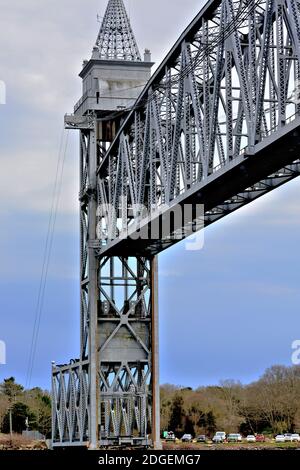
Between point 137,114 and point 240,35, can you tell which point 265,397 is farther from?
point 240,35

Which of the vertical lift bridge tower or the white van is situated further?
the white van

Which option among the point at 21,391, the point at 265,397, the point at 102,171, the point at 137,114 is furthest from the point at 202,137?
the point at 21,391

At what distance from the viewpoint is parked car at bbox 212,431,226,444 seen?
94700 millimetres

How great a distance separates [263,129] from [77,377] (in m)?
31.7

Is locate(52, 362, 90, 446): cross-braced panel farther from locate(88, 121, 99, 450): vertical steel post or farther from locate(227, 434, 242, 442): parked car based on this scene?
locate(227, 434, 242, 442): parked car

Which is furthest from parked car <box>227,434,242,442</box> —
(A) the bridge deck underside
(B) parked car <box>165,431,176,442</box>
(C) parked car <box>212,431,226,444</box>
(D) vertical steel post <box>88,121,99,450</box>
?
(A) the bridge deck underside

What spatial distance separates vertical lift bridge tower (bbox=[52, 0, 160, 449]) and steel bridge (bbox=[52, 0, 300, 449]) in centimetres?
7

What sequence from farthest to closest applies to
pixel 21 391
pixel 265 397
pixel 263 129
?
pixel 21 391 < pixel 265 397 < pixel 263 129

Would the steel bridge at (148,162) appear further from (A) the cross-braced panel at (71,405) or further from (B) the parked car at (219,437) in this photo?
(B) the parked car at (219,437)

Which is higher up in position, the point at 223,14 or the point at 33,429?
the point at 223,14

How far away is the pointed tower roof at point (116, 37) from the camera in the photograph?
7231cm

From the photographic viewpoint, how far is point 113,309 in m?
72.1

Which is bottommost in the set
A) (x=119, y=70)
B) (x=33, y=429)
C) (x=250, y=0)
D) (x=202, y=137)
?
(x=33, y=429)

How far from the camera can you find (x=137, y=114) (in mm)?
64562
